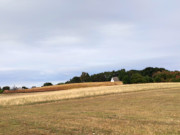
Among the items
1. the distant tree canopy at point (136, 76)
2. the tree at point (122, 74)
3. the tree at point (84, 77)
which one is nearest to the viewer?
the distant tree canopy at point (136, 76)

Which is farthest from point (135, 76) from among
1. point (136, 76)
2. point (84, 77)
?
point (84, 77)

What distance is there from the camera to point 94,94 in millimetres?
44469

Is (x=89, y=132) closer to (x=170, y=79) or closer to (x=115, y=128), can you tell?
(x=115, y=128)

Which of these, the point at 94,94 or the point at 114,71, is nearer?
the point at 94,94

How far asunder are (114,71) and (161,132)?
146659mm

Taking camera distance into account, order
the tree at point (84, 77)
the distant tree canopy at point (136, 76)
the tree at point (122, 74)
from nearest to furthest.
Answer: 1. the distant tree canopy at point (136, 76)
2. the tree at point (122, 74)
3. the tree at point (84, 77)

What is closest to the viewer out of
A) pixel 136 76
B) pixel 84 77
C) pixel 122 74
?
pixel 136 76

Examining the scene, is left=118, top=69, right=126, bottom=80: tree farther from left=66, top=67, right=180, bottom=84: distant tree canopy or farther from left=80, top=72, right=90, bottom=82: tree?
left=80, top=72, right=90, bottom=82: tree

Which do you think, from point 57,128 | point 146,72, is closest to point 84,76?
point 146,72

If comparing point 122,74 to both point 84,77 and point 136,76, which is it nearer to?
point 84,77

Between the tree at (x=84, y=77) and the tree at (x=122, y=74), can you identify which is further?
the tree at (x=84, y=77)

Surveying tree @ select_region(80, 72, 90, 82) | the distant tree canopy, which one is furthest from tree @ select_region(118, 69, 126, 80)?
tree @ select_region(80, 72, 90, 82)

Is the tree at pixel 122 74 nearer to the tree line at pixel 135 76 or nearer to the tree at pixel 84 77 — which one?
the tree line at pixel 135 76

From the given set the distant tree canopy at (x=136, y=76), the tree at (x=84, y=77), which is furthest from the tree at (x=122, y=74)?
the tree at (x=84, y=77)
